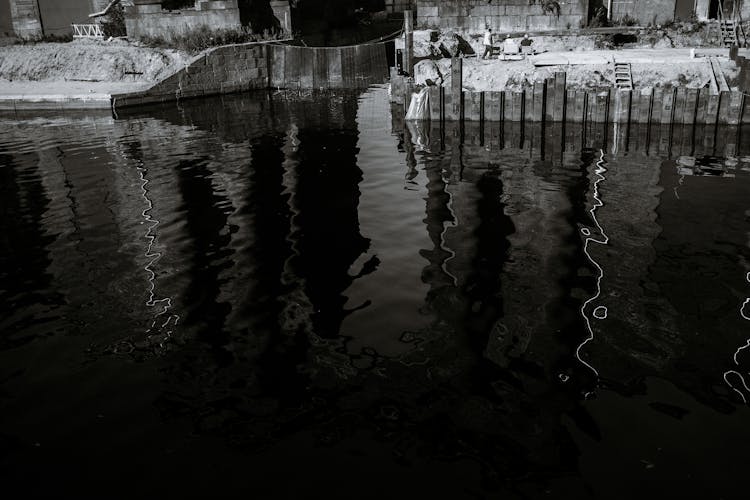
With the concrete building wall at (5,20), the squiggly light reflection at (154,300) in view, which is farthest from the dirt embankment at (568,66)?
the concrete building wall at (5,20)

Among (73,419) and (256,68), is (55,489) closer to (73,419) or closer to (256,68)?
(73,419)

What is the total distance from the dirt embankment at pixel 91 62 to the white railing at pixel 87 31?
94 cm

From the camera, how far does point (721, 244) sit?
11.9m

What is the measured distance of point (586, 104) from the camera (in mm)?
23766

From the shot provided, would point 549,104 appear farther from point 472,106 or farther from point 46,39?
point 46,39

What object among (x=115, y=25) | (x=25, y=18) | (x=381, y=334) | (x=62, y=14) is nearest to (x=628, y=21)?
(x=381, y=334)

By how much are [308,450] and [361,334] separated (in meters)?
2.52

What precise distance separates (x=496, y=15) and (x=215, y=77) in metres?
16.8

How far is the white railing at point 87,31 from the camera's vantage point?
4119 centimetres

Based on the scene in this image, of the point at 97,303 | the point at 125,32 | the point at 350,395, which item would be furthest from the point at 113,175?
the point at 125,32

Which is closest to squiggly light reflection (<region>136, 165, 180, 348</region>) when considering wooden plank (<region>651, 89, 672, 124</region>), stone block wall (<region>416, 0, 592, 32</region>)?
wooden plank (<region>651, 89, 672, 124</region>)

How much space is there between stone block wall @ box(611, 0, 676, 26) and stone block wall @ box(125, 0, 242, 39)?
22765 millimetres

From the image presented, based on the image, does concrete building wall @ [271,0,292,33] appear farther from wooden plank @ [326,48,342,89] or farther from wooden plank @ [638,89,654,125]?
wooden plank @ [638,89,654,125]

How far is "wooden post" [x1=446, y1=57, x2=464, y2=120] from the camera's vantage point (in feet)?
82.3
